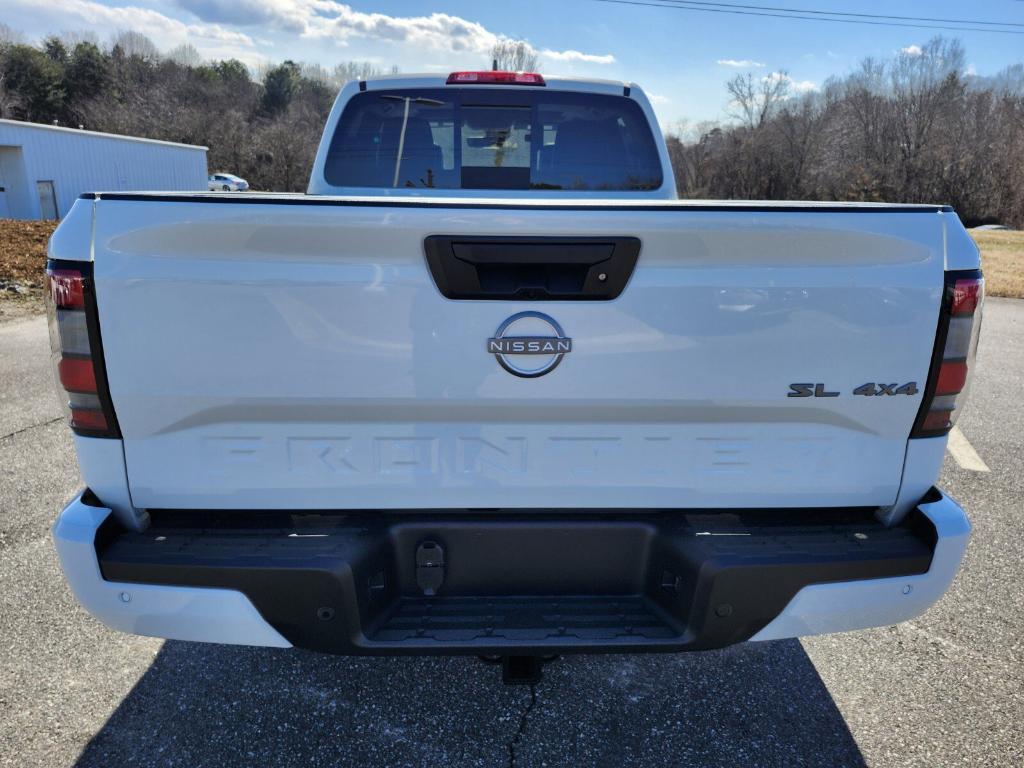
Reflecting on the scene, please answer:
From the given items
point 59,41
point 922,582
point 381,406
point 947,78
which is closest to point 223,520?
point 381,406

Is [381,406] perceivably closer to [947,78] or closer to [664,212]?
[664,212]

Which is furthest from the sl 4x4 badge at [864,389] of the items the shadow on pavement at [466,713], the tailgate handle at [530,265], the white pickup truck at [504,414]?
the shadow on pavement at [466,713]

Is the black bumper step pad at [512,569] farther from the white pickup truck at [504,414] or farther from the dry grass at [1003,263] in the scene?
the dry grass at [1003,263]

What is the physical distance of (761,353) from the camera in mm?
1798

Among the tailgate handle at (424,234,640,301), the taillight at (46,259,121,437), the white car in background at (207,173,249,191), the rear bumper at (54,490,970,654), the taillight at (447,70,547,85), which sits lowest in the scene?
the white car in background at (207,173,249,191)

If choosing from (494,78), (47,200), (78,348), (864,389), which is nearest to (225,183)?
(47,200)

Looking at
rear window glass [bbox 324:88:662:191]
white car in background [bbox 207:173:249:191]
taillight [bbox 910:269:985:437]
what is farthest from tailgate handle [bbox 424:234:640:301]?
white car in background [bbox 207:173:249:191]

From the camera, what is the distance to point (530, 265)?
1777 mm

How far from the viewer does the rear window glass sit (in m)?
3.61

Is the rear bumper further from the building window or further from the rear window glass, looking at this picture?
the building window

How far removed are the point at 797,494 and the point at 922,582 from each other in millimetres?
416

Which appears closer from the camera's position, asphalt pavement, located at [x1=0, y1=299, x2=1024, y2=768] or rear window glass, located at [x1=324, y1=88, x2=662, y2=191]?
asphalt pavement, located at [x1=0, y1=299, x2=1024, y2=768]

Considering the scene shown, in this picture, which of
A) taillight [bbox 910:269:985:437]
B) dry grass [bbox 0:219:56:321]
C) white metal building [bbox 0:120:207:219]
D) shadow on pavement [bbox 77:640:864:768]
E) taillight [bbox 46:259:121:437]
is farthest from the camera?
white metal building [bbox 0:120:207:219]

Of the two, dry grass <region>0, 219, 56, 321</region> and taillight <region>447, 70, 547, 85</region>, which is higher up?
taillight <region>447, 70, 547, 85</region>
